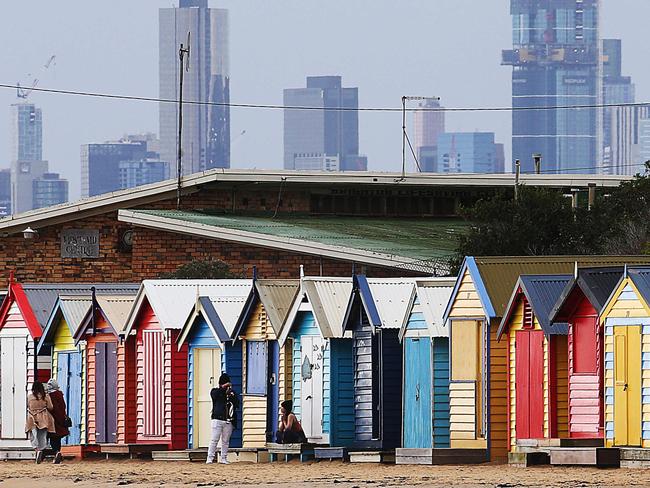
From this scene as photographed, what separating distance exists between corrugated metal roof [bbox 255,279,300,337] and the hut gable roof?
15.1ft

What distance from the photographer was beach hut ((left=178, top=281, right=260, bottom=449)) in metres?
36.6

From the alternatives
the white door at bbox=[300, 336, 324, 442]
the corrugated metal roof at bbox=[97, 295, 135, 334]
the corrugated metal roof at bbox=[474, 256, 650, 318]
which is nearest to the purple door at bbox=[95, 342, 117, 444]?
the corrugated metal roof at bbox=[97, 295, 135, 334]

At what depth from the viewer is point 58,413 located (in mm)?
37438

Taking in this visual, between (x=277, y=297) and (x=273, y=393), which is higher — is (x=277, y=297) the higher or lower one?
the higher one

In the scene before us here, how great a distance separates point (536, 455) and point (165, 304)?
343 inches

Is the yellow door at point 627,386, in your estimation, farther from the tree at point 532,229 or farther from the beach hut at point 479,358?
the tree at point 532,229

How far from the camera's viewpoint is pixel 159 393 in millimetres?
37688

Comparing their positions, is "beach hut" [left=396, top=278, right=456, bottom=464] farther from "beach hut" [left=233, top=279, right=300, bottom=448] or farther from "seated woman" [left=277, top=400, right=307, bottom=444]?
"beach hut" [left=233, top=279, right=300, bottom=448]

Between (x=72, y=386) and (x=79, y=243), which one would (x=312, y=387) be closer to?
(x=72, y=386)

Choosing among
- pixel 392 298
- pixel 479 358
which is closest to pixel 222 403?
pixel 392 298

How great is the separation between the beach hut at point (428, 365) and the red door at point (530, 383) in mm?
1379

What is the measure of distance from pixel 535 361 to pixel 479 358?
1123 mm

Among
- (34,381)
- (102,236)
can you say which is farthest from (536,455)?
(102,236)

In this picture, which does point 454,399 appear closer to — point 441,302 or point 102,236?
point 441,302
